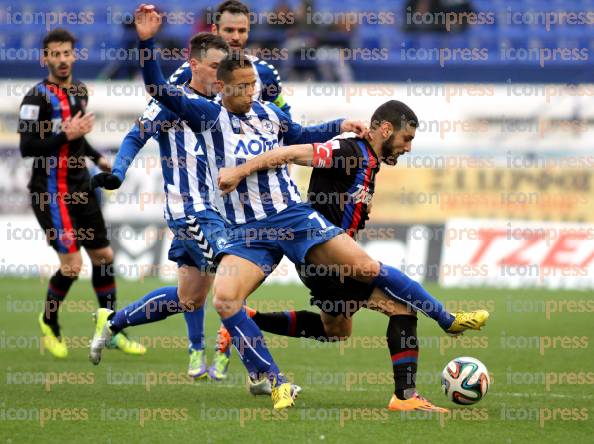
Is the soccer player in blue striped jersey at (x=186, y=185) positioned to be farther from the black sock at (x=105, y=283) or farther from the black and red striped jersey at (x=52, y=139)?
the black and red striped jersey at (x=52, y=139)

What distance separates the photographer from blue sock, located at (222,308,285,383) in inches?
253

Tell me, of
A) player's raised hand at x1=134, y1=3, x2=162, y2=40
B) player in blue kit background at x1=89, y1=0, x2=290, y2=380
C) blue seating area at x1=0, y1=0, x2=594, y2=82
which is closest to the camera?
player's raised hand at x1=134, y1=3, x2=162, y2=40

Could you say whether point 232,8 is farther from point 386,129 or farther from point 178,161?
point 386,129

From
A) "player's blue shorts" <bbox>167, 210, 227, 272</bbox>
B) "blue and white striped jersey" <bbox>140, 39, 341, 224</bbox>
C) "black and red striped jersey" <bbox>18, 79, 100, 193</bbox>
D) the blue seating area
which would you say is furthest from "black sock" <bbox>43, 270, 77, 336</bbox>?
the blue seating area

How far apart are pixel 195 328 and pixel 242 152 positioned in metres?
1.89

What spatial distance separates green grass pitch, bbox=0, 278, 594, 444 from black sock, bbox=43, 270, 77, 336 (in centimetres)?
32

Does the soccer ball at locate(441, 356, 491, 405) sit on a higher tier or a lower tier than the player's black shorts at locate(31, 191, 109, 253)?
lower

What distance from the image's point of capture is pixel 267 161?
6.42 m

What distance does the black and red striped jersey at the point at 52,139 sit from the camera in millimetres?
9203

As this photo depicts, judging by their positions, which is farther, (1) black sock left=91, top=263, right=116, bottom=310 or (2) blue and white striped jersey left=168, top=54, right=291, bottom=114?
(1) black sock left=91, top=263, right=116, bottom=310

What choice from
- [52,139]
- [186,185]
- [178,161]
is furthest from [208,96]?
[52,139]

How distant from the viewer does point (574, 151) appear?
16.0 meters

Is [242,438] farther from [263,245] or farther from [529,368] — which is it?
[529,368]

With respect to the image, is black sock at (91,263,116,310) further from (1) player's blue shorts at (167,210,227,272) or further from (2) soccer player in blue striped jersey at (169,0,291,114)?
(2) soccer player in blue striped jersey at (169,0,291,114)
